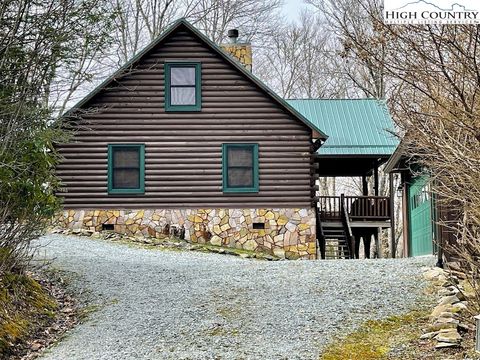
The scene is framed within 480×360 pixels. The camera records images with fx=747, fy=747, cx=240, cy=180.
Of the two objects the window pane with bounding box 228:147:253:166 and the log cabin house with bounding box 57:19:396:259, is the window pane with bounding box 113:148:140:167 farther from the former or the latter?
the window pane with bounding box 228:147:253:166

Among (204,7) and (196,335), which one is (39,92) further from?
(204,7)

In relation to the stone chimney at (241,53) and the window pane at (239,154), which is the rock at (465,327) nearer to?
the window pane at (239,154)

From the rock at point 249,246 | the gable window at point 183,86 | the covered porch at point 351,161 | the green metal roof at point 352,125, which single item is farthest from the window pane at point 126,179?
the green metal roof at point 352,125

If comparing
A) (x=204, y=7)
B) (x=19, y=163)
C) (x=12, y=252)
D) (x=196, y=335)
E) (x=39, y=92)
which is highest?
(x=204, y=7)

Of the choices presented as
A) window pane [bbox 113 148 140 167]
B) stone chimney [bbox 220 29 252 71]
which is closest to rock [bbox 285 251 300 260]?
window pane [bbox 113 148 140 167]

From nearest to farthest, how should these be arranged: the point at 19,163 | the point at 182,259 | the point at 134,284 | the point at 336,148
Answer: the point at 19,163, the point at 134,284, the point at 182,259, the point at 336,148

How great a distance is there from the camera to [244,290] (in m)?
11.4

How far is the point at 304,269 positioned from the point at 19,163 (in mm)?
5823

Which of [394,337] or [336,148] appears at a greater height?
[336,148]

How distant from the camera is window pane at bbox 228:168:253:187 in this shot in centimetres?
2159

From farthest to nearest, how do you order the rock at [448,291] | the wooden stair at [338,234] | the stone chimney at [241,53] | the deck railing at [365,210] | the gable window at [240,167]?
the stone chimney at [241,53], the deck railing at [365,210], the wooden stair at [338,234], the gable window at [240,167], the rock at [448,291]

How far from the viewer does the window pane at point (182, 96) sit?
71.2ft

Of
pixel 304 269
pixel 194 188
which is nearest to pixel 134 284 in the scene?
pixel 304 269

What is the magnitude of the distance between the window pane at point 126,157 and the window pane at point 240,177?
8.94 feet
